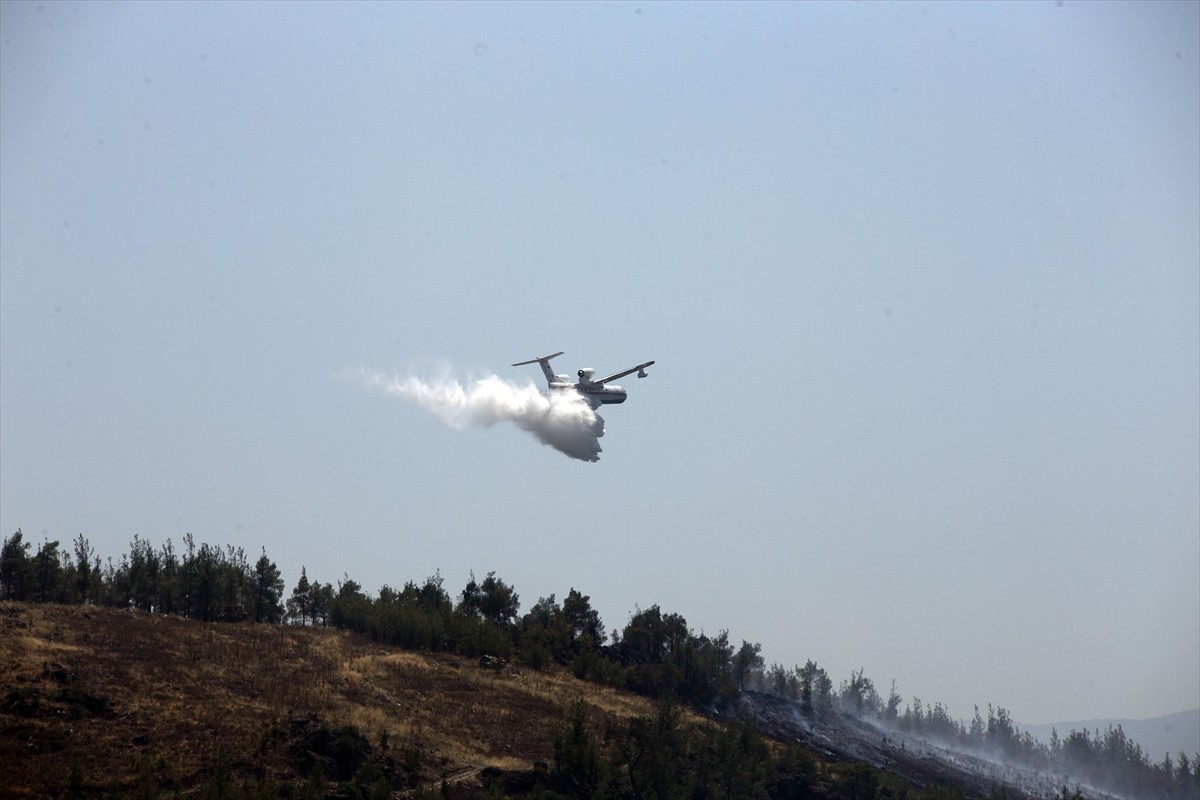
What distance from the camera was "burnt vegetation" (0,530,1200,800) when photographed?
71.2 metres

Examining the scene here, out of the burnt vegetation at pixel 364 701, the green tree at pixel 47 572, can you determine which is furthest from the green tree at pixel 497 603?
the green tree at pixel 47 572

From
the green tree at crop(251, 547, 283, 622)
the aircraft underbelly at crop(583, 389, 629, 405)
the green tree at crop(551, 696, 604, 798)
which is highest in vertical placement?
the aircraft underbelly at crop(583, 389, 629, 405)

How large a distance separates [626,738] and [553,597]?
53.1m

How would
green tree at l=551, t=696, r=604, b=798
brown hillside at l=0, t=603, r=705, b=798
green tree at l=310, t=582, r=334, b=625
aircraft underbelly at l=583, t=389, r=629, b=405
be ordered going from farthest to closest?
green tree at l=310, t=582, r=334, b=625
aircraft underbelly at l=583, t=389, r=629, b=405
green tree at l=551, t=696, r=604, b=798
brown hillside at l=0, t=603, r=705, b=798

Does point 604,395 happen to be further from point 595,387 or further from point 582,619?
point 582,619

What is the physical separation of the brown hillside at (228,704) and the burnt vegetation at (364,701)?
19 cm

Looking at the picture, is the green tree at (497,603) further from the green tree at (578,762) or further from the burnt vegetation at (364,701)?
the green tree at (578,762)

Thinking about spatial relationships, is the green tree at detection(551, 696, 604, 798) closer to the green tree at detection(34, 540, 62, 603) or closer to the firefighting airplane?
the firefighting airplane

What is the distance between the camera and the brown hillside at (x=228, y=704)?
69000 mm

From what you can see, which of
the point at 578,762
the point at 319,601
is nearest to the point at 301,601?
the point at 319,601

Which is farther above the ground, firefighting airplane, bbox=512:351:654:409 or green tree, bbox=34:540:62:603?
firefighting airplane, bbox=512:351:654:409

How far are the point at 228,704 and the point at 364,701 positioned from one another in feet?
34.5

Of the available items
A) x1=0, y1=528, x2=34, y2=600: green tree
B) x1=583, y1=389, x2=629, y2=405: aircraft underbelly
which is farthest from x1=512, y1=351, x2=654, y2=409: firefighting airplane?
x1=0, y1=528, x2=34, y2=600: green tree

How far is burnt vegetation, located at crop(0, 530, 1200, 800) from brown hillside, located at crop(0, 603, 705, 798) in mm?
189
